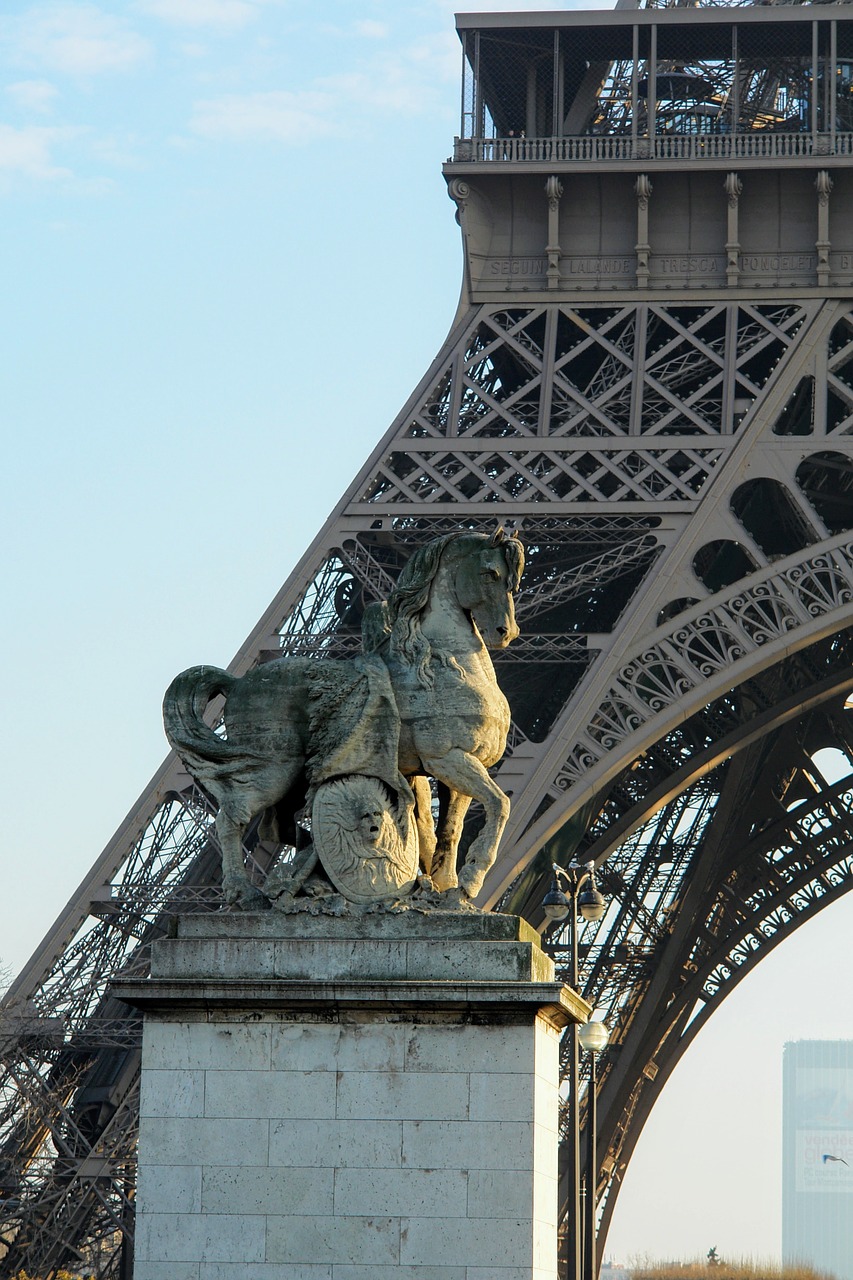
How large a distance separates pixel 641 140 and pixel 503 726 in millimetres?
24482

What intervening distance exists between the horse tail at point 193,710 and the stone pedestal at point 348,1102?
53.5 inches

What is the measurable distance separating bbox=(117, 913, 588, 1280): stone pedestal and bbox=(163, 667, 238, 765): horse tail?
136 centimetres

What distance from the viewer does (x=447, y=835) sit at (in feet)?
49.8

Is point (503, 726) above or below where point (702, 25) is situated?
below

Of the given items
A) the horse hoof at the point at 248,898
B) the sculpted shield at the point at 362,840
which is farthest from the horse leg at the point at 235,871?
the sculpted shield at the point at 362,840

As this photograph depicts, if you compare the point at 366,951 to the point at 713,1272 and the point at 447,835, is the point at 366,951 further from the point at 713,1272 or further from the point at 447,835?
the point at 713,1272

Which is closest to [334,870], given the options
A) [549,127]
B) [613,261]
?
[613,261]

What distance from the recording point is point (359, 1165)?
45.0ft

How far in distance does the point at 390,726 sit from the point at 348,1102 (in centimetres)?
226

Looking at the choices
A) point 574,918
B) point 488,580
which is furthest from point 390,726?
point 574,918

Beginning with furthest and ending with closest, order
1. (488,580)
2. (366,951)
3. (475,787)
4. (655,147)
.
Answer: (655,147)
(488,580)
(475,787)
(366,951)

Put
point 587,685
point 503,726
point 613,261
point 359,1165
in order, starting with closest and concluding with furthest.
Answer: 1. point 359,1165
2. point 503,726
3. point 587,685
4. point 613,261

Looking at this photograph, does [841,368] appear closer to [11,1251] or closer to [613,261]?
[613,261]

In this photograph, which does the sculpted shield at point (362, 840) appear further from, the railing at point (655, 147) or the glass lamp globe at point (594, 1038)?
the railing at point (655, 147)
